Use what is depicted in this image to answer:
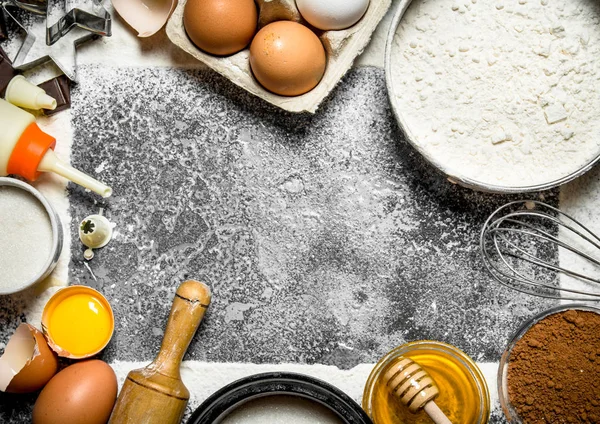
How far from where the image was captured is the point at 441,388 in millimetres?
1000

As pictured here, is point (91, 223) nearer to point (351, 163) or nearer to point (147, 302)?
point (147, 302)

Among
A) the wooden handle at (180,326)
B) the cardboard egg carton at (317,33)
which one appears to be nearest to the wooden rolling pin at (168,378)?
the wooden handle at (180,326)

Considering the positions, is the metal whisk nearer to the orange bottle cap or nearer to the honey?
the honey

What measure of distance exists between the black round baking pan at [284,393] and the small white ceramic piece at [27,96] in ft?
1.81

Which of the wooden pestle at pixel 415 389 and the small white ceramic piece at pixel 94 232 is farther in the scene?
the small white ceramic piece at pixel 94 232

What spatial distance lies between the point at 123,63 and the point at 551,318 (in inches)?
32.7

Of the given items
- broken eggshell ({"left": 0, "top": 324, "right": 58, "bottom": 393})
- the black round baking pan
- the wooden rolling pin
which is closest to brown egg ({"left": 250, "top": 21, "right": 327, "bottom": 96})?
the wooden rolling pin

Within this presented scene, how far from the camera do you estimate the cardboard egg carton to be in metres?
1.00

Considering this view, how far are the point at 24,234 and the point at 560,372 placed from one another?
88 cm

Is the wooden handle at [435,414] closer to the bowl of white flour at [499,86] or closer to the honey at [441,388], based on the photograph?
the honey at [441,388]

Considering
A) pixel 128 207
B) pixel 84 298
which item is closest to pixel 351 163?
pixel 128 207

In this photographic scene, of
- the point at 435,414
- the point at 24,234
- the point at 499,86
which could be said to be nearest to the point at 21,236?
the point at 24,234

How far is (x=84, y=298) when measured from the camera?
3.41ft

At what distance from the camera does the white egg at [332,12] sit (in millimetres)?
957
